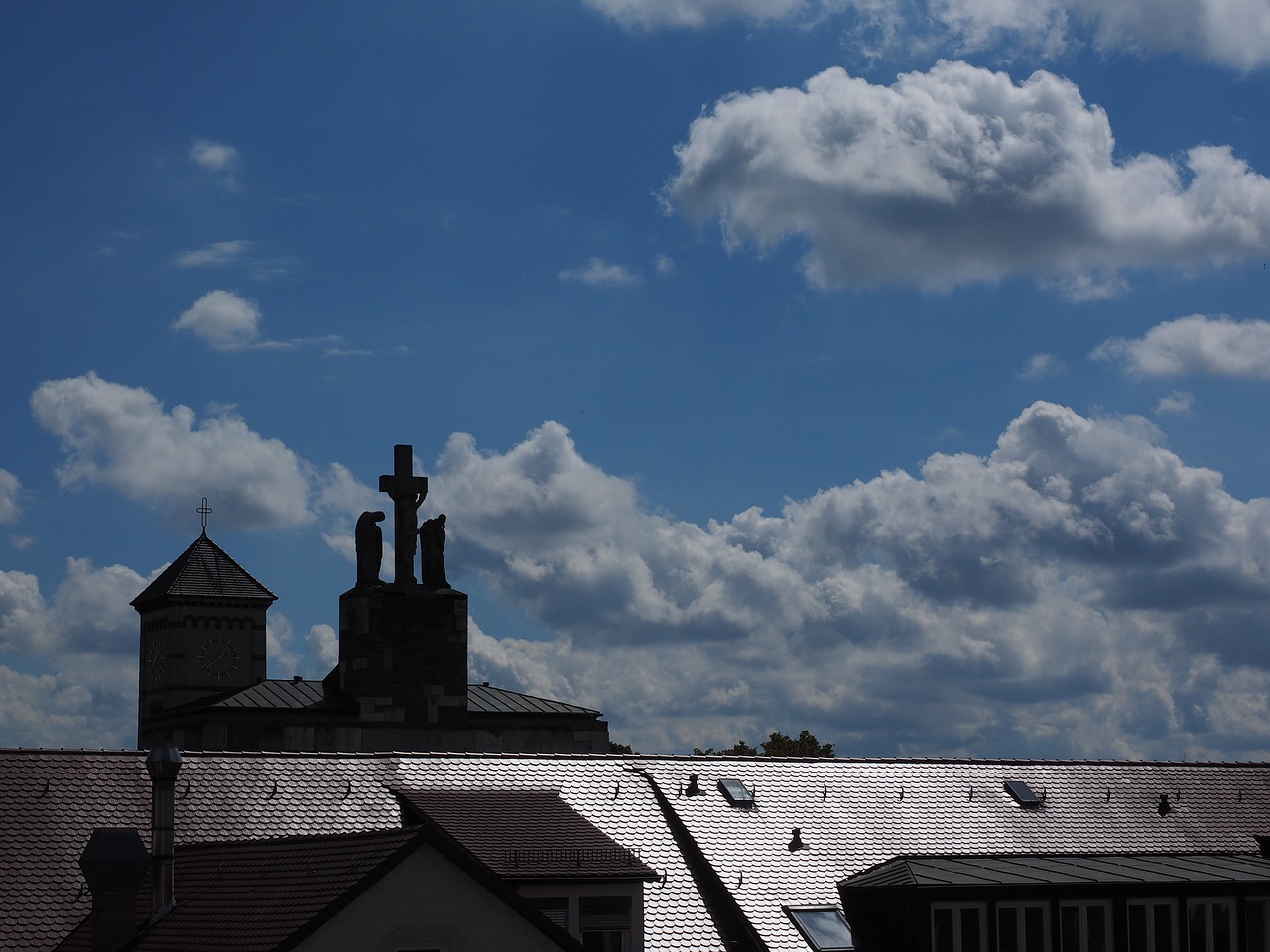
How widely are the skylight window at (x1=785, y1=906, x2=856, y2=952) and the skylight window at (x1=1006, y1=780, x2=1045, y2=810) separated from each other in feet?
27.9

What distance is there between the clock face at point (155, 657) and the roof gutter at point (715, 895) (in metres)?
45.7

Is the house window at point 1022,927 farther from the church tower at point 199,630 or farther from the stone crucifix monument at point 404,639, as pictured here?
the church tower at point 199,630

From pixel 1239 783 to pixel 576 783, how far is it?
18615mm

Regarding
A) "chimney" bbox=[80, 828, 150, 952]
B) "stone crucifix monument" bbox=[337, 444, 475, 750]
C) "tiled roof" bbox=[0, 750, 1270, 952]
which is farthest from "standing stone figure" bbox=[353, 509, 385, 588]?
"chimney" bbox=[80, 828, 150, 952]

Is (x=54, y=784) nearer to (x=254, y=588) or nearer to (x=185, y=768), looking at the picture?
(x=185, y=768)

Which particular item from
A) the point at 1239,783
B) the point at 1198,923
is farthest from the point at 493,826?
the point at 1239,783

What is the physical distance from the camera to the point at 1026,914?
3938 centimetres

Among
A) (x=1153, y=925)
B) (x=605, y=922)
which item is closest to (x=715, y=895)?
(x=605, y=922)

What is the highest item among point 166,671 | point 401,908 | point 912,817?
point 166,671

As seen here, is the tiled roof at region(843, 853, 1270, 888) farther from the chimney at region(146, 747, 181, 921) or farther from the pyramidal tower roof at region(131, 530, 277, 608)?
the pyramidal tower roof at region(131, 530, 277, 608)

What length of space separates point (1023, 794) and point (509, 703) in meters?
17.8

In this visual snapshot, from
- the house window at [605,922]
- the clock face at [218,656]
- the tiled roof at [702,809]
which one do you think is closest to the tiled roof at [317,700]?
the tiled roof at [702,809]

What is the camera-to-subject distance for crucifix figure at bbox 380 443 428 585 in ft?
178

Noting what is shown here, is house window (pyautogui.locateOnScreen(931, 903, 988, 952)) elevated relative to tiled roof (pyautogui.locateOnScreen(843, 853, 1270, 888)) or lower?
lower
